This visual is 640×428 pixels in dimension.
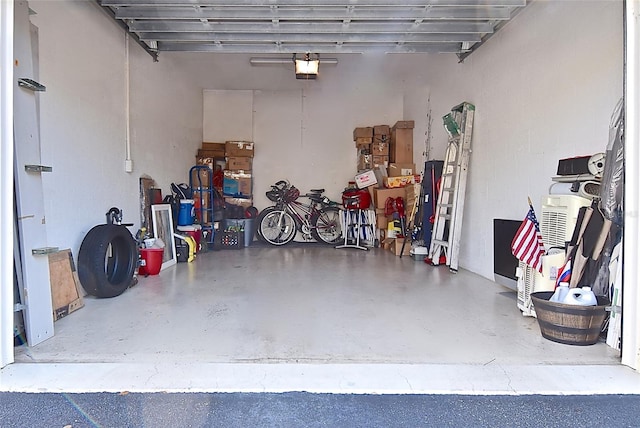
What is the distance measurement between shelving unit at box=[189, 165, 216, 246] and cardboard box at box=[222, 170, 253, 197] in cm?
71

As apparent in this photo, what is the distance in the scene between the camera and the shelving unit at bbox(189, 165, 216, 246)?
6.70 meters

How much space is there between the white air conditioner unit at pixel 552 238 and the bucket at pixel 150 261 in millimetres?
3726

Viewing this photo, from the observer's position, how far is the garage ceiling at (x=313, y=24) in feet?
12.0

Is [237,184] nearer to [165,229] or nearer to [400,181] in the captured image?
[165,229]

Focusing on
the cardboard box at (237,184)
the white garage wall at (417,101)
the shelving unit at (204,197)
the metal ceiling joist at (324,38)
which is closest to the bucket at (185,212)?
the white garage wall at (417,101)

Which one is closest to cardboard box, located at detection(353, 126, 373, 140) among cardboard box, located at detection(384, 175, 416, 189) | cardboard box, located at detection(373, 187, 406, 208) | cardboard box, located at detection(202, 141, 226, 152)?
cardboard box, located at detection(384, 175, 416, 189)

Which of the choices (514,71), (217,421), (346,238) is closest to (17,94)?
(217,421)

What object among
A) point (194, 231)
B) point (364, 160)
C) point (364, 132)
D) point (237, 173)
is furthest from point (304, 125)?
point (194, 231)

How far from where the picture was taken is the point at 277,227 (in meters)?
7.69

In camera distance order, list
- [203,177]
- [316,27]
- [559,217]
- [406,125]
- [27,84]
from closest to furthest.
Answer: [27,84]
[559,217]
[316,27]
[203,177]
[406,125]

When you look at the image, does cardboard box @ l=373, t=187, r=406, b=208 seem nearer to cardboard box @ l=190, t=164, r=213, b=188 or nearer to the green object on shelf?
the green object on shelf

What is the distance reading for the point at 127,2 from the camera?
12.1ft

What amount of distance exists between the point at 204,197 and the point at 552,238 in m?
5.42

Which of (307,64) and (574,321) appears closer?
(574,321)
